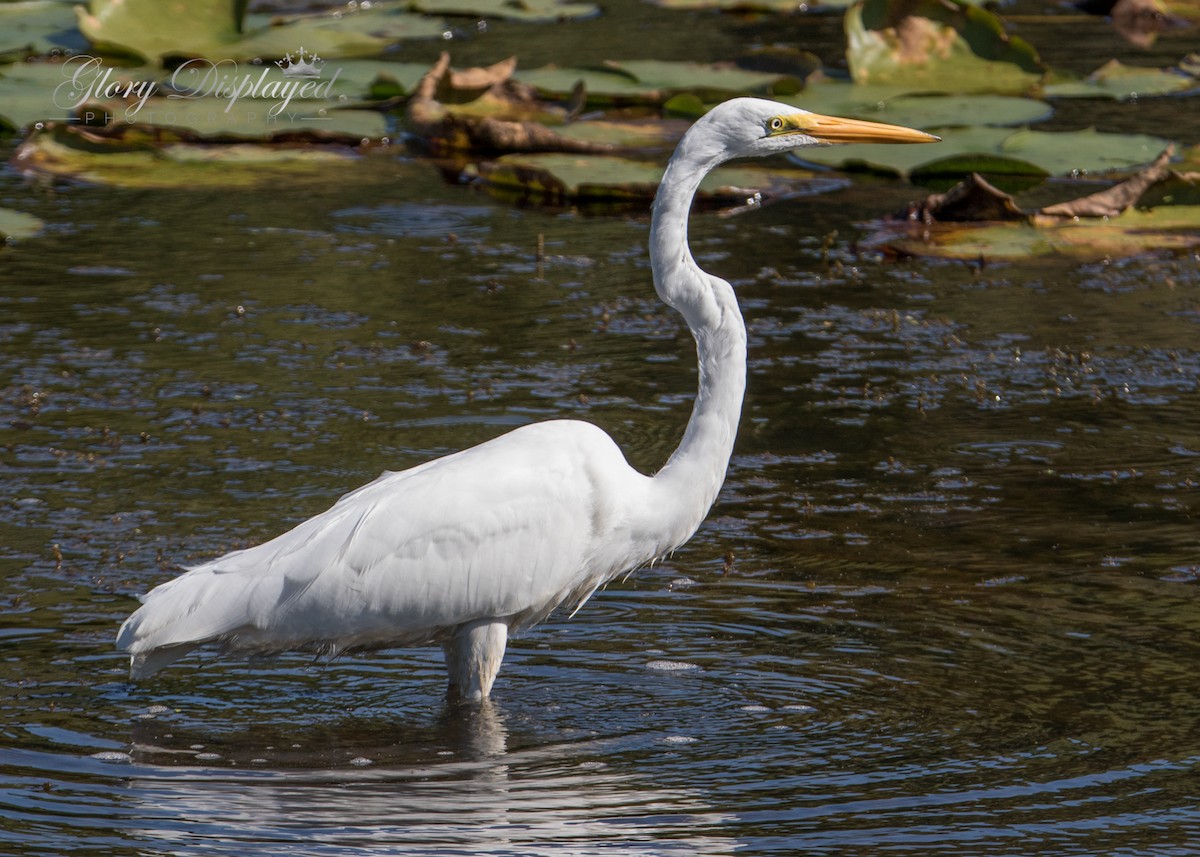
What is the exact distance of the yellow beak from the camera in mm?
4570

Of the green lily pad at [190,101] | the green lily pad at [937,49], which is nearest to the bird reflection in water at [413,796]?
the green lily pad at [190,101]

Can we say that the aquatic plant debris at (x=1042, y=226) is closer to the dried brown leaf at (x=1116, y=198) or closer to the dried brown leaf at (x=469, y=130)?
the dried brown leaf at (x=1116, y=198)

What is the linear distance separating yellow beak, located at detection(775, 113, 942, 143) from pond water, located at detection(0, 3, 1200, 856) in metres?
1.38

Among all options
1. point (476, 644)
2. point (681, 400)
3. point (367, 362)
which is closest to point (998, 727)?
point (476, 644)

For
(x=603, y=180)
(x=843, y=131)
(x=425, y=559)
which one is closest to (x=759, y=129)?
(x=843, y=131)

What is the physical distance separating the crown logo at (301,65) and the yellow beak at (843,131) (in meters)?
6.89

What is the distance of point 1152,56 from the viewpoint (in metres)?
12.4

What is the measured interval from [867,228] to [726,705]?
492 cm

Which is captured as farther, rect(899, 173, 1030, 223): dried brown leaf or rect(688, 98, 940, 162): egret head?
rect(899, 173, 1030, 223): dried brown leaf

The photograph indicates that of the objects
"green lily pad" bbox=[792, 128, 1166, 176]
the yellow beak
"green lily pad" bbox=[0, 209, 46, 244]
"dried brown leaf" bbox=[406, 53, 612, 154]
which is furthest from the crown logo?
the yellow beak

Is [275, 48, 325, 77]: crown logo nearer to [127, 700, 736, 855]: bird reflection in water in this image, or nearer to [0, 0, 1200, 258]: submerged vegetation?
[0, 0, 1200, 258]: submerged vegetation

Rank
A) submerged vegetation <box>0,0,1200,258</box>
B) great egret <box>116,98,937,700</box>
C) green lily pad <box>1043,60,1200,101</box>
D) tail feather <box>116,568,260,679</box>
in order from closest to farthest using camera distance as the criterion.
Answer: tail feather <box>116,568,260,679</box>, great egret <box>116,98,937,700</box>, submerged vegetation <box>0,0,1200,258</box>, green lily pad <box>1043,60,1200,101</box>

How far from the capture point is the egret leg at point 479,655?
14.7ft

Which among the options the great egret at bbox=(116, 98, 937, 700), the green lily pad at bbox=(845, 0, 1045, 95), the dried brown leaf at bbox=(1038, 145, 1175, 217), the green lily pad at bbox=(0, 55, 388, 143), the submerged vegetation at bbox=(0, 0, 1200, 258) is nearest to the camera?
the great egret at bbox=(116, 98, 937, 700)
